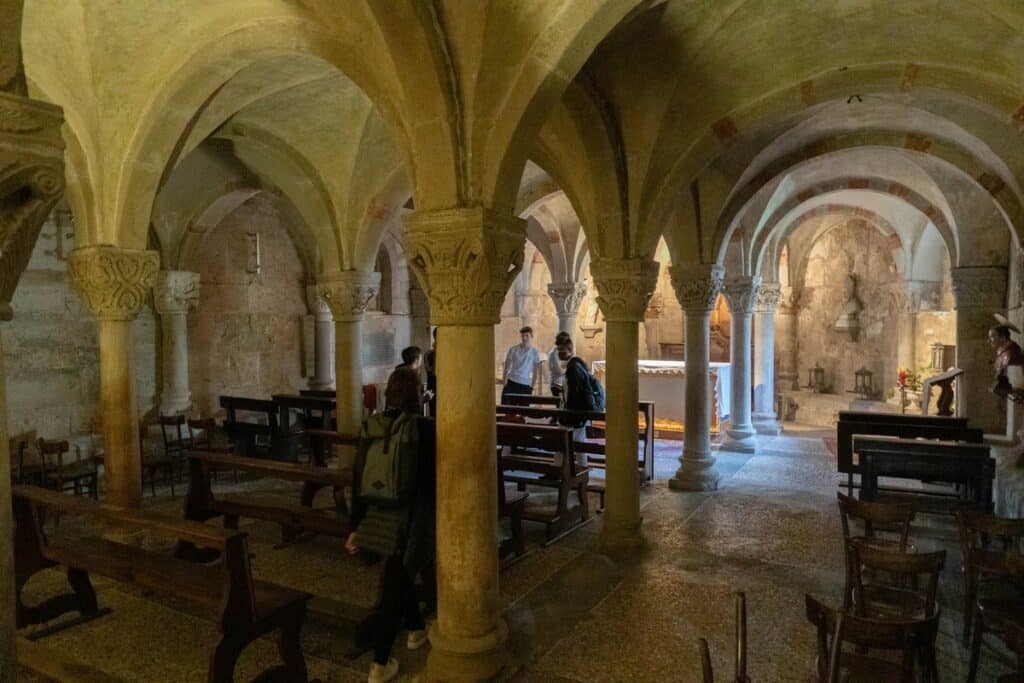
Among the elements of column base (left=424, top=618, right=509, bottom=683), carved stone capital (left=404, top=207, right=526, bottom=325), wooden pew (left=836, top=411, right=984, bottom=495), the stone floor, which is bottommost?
the stone floor

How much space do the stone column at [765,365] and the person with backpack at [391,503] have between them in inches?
403

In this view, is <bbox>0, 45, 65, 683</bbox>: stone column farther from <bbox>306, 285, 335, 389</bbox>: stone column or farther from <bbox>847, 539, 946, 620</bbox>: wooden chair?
<bbox>306, 285, 335, 389</bbox>: stone column

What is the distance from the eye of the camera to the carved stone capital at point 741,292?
10867 mm

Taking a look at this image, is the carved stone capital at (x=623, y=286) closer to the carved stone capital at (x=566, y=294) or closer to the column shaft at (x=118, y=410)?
the column shaft at (x=118, y=410)

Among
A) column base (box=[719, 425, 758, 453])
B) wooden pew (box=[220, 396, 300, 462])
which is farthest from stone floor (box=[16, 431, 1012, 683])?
column base (box=[719, 425, 758, 453])

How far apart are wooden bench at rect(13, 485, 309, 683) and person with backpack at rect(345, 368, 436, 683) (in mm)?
430

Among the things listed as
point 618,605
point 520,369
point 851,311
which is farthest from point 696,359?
point 851,311

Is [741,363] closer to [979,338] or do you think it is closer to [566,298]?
[979,338]

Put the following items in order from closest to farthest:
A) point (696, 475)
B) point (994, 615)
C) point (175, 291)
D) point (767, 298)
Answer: point (994, 615) < point (696, 475) < point (175, 291) < point (767, 298)

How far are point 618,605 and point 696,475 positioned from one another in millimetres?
3766

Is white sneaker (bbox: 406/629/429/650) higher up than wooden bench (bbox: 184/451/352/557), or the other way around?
wooden bench (bbox: 184/451/352/557)

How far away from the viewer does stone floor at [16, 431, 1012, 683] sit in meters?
3.79

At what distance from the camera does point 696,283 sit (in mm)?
8391

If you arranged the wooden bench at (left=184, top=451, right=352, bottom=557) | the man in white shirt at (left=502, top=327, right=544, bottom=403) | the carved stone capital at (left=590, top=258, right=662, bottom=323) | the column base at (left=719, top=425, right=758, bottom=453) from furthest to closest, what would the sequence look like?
the column base at (left=719, top=425, right=758, bottom=453) → the man in white shirt at (left=502, top=327, right=544, bottom=403) → the carved stone capital at (left=590, top=258, right=662, bottom=323) → the wooden bench at (left=184, top=451, right=352, bottom=557)
